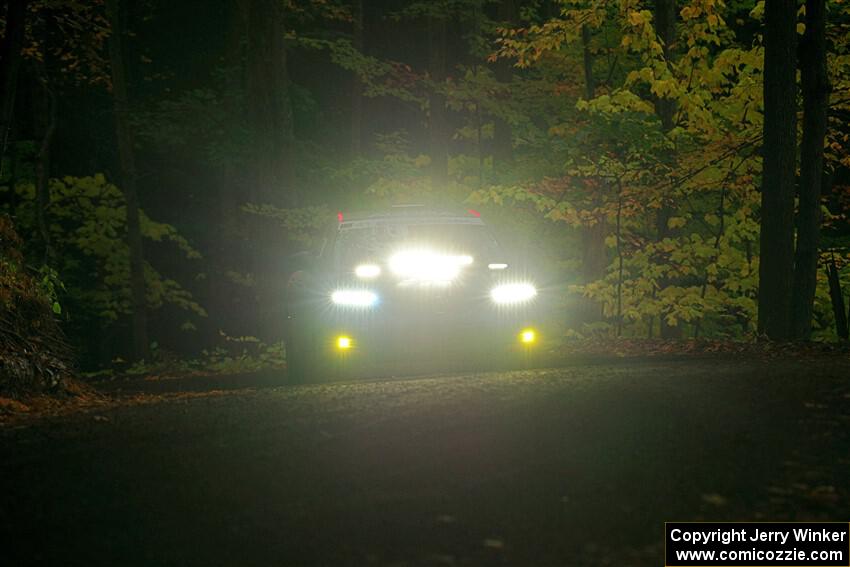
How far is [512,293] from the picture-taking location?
11906 mm

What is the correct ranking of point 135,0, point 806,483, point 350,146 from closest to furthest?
point 806,483 → point 135,0 → point 350,146

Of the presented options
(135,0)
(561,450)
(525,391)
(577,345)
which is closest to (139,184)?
(135,0)

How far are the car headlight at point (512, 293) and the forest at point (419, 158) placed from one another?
2.33 m

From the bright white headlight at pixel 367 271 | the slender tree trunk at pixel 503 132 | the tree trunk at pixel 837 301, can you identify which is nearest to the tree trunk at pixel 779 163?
the bright white headlight at pixel 367 271

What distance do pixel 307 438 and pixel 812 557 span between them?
3250mm

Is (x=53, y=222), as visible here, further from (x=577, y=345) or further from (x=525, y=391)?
(x=525, y=391)

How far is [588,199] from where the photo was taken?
2156cm

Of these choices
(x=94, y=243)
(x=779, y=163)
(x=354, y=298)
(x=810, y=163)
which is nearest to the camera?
(x=354, y=298)

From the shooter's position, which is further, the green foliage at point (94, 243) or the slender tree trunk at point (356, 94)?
the slender tree trunk at point (356, 94)

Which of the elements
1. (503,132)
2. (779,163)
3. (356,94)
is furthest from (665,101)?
(356,94)

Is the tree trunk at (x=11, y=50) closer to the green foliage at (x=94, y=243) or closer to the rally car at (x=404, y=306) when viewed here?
the rally car at (x=404, y=306)

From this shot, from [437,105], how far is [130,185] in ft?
26.5

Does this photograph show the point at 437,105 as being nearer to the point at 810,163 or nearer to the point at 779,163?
the point at 810,163

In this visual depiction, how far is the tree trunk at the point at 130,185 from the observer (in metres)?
26.3
